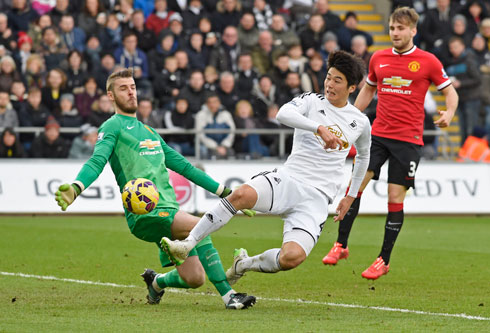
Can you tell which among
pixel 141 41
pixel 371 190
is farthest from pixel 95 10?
pixel 371 190

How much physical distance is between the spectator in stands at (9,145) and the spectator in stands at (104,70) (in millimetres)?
2110

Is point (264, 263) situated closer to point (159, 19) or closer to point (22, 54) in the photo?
point (22, 54)

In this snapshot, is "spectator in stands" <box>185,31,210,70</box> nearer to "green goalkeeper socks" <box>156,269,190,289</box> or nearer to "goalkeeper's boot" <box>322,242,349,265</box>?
"goalkeeper's boot" <box>322,242,349,265</box>

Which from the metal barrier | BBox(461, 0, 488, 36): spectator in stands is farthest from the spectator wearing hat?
BBox(461, 0, 488, 36): spectator in stands

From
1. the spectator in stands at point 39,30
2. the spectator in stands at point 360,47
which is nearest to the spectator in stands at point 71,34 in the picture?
the spectator in stands at point 39,30

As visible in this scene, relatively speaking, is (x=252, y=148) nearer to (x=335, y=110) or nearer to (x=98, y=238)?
(x=98, y=238)

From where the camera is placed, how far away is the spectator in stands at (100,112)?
18.5m

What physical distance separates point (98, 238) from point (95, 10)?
24.9 feet

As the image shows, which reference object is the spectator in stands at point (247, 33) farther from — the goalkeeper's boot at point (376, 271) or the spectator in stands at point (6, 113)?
the goalkeeper's boot at point (376, 271)

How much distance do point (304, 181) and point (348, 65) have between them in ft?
3.42

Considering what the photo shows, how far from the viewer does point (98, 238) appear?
14.1 m

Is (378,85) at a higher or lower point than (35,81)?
higher

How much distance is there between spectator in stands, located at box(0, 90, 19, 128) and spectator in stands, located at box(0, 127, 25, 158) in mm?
310

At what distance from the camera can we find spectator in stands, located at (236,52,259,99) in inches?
769
